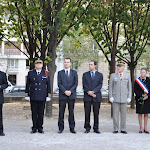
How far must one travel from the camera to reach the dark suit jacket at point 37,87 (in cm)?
917

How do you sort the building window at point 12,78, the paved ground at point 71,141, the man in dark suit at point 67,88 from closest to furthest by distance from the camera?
the paved ground at point 71,141, the man in dark suit at point 67,88, the building window at point 12,78

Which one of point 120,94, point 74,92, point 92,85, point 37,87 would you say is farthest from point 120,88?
point 37,87

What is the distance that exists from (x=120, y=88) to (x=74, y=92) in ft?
4.53

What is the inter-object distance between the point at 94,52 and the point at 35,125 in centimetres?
3788

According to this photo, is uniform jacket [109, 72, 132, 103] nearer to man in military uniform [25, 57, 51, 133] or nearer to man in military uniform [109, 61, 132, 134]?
man in military uniform [109, 61, 132, 134]

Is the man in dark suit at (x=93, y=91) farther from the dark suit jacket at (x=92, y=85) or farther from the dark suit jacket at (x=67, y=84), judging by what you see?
the dark suit jacket at (x=67, y=84)

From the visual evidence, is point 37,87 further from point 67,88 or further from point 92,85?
point 92,85

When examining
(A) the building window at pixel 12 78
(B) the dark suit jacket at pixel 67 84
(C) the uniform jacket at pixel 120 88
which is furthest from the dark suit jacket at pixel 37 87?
(A) the building window at pixel 12 78

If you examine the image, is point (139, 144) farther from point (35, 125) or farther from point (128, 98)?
point (35, 125)

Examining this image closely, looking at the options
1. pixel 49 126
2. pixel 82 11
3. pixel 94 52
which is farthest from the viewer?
Answer: pixel 94 52

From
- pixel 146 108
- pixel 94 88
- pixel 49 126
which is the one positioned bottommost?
pixel 49 126

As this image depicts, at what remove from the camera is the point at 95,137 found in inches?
345

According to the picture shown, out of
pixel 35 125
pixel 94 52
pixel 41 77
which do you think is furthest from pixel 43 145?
pixel 94 52

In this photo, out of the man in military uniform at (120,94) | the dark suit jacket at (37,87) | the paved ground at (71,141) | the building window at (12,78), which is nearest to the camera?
the paved ground at (71,141)
